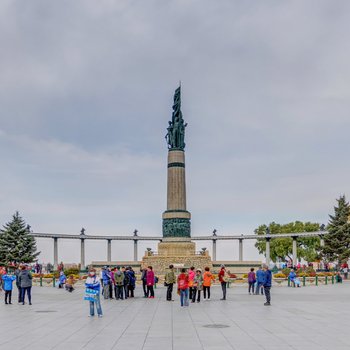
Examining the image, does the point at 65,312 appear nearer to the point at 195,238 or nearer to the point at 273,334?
the point at 273,334

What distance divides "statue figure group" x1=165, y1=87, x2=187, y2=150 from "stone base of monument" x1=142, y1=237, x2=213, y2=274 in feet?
29.5

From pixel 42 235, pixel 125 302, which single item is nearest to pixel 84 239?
pixel 42 235

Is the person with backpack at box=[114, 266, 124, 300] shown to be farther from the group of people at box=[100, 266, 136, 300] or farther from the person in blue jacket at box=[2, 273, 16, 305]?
the person in blue jacket at box=[2, 273, 16, 305]

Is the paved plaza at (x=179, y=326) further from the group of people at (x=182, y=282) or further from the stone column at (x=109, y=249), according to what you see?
the stone column at (x=109, y=249)

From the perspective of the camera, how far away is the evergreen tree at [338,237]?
2418 inches

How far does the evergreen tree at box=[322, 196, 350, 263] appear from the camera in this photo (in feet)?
201

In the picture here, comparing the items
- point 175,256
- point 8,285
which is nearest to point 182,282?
point 8,285

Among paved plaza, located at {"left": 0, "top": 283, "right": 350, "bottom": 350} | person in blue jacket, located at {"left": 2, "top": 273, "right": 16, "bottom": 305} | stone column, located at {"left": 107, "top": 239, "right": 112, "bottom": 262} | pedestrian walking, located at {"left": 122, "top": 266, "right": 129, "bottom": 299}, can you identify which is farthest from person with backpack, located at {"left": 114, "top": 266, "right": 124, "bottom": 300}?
stone column, located at {"left": 107, "top": 239, "right": 112, "bottom": 262}

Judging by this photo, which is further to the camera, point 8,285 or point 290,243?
point 290,243

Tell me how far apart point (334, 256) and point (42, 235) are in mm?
32327

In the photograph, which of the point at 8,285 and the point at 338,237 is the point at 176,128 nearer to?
the point at 338,237

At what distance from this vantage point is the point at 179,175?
184 ft

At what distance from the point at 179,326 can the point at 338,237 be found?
4942 centimetres

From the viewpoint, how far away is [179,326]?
15938 mm
